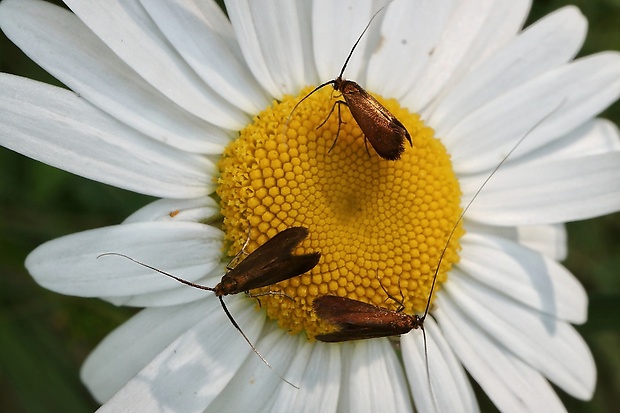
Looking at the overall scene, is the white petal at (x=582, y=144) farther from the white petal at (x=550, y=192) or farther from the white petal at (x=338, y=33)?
the white petal at (x=338, y=33)

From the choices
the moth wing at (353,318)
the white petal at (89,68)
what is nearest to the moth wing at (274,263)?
the moth wing at (353,318)

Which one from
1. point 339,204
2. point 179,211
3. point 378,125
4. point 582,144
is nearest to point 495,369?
point 339,204

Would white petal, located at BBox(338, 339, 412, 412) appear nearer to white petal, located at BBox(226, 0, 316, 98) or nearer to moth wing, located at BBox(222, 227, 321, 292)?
moth wing, located at BBox(222, 227, 321, 292)

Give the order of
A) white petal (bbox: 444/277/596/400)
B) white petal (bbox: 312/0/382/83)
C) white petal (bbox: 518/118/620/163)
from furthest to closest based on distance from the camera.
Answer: white petal (bbox: 518/118/620/163)
white petal (bbox: 444/277/596/400)
white petal (bbox: 312/0/382/83)

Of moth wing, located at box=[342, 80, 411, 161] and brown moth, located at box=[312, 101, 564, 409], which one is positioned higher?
moth wing, located at box=[342, 80, 411, 161]

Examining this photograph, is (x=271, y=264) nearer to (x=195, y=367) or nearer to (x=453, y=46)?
(x=195, y=367)

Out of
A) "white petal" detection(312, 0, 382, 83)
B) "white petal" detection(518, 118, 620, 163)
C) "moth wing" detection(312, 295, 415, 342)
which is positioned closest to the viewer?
"moth wing" detection(312, 295, 415, 342)

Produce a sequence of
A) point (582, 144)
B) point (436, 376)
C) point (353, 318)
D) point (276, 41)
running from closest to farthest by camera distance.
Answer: point (353, 318) → point (276, 41) → point (436, 376) → point (582, 144)

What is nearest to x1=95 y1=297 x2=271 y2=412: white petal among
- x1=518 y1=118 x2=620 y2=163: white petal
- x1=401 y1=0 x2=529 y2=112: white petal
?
x1=401 y1=0 x2=529 y2=112: white petal
